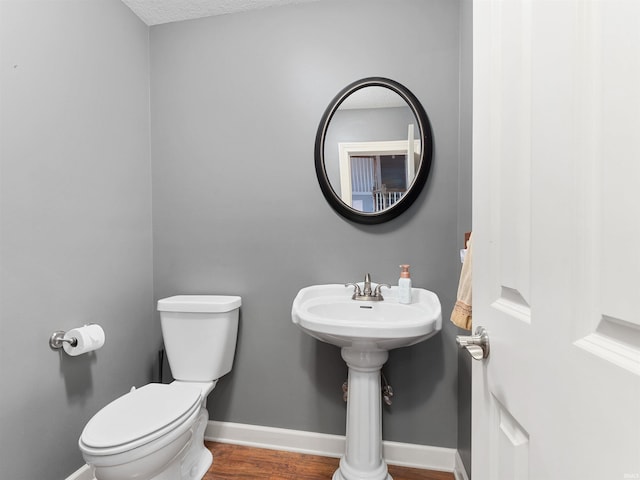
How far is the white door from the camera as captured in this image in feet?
1.02

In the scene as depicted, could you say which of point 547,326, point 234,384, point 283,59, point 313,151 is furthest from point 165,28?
point 547,326

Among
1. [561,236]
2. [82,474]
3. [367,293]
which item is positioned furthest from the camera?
[367,293]

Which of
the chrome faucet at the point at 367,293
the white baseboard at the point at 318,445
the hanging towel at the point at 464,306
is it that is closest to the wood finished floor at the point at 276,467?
the white baseboard at the point at 318,445

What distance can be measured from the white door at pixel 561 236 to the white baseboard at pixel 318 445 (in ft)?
3.70

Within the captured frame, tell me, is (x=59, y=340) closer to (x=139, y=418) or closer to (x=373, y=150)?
(x=139, y=418)

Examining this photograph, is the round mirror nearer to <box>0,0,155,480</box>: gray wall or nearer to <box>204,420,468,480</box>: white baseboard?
<box>0,0,155,480</box>: gray wall

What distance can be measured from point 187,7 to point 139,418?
1.97 meters

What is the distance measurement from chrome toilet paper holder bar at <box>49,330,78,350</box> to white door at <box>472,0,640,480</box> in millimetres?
1506

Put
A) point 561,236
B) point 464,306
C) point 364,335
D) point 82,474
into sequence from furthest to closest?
1. point 82,474
2. point 364,335
3. point 464,306
4. point 561,236

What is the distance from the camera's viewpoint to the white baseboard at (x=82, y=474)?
4.42 ft

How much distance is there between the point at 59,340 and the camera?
128 cm

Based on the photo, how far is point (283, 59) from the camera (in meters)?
1.67

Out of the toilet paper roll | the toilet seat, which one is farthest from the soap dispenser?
the toilet paper roll

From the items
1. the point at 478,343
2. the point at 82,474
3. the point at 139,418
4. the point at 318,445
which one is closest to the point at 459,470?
the point at 318,445
